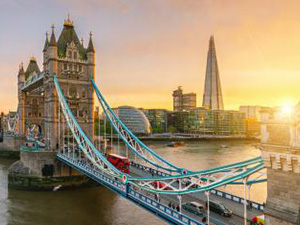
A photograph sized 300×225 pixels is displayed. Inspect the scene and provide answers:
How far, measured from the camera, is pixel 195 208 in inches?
665

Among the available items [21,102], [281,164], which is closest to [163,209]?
[281,164]

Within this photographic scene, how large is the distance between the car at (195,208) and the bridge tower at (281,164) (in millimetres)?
→ 6000

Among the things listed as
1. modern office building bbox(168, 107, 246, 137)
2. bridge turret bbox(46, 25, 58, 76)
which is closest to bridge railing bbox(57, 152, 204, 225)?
bridge turret bbox(46, 25, 58, 76)

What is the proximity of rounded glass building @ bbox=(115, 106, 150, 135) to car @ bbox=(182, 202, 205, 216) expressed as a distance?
111m

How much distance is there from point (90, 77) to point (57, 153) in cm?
1170

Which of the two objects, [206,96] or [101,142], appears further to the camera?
[206,96]

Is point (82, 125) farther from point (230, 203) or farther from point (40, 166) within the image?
point (230, 203)

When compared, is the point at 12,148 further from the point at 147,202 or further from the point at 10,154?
the point at 147,202

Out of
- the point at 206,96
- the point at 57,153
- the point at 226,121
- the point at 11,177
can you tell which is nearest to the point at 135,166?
the point at 57,153

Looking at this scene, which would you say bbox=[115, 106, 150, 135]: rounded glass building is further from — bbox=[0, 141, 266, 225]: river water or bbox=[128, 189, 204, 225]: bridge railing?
bbox=[128, 189, 204, 225]: bridge railing

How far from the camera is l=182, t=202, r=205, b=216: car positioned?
16595 millimetres

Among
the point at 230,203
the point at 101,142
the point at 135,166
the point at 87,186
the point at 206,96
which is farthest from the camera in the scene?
the point at 206,96

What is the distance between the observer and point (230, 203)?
18.3 metres

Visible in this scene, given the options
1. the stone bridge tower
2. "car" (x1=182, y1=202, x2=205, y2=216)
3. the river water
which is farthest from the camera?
the stone bridge tower
